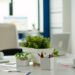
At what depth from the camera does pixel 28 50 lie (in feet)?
7.13

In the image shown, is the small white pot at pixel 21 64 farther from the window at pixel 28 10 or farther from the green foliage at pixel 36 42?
the window at pixel 28 10

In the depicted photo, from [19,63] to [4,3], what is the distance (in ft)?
12.4

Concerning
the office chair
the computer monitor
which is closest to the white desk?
the computer monitor

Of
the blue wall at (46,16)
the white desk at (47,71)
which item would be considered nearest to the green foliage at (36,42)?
the white desk at (47,71)

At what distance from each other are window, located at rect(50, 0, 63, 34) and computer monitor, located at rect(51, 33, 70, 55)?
8.11ft

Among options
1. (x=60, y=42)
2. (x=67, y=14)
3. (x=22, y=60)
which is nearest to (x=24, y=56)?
(x=22, y=60)

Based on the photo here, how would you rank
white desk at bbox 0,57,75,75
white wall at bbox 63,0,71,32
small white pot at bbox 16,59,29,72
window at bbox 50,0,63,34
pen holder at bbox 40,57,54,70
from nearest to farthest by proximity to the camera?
1. white desk at bbox 0,57,75,75
2. pen holder at bbox 40,57,54,70
3. small white pot at bbox 16,59,29,72
4. white wall at bbox 63,0,71,32
5. window at bbox 50,0,63,34

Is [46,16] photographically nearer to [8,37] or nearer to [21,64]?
[8,37]

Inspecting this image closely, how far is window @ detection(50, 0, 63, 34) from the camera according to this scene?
5227 mm

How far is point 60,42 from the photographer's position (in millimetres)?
2697

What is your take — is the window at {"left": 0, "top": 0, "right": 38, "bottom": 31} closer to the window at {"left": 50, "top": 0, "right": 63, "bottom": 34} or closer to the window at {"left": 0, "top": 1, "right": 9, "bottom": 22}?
the window at {"left": 0, "top": 1, "right": 9, "bottom": 22}

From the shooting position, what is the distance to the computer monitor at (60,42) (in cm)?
268

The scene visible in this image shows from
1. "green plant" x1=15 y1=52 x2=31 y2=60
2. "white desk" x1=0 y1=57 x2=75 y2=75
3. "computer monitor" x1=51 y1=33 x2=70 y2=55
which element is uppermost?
"computer monitor" x1=51 y1=33 x2=70 y2=55

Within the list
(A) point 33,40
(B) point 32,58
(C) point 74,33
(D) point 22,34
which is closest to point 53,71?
(B) point 32,58
